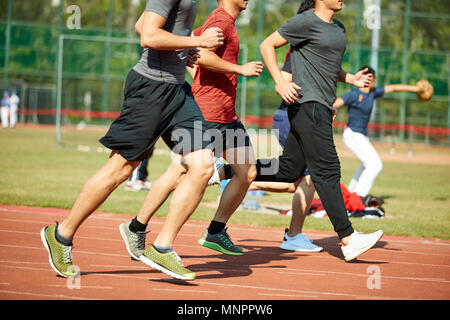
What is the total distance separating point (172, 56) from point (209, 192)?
8.29 metres

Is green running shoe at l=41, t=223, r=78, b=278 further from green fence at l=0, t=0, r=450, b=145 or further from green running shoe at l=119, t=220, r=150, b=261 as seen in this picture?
green fence at l=0, t=0, r=450, b=145

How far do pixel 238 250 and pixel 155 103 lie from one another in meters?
2.11

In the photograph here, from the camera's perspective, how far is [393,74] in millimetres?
37375

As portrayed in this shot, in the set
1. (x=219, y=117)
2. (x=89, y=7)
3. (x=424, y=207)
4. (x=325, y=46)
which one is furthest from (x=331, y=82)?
(x=89, y=7)

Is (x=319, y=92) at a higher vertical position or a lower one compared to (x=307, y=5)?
lower

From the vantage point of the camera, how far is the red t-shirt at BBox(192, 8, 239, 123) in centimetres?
615

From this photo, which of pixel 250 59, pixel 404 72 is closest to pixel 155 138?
pixel 250 59

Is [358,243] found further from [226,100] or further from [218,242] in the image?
[226,100]

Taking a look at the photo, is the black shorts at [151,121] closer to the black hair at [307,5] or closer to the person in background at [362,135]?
the black hair at [307,5]

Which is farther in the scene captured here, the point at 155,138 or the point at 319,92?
the point at 319,92

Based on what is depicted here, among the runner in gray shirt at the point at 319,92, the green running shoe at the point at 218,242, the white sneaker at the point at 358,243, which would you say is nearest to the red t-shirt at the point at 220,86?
the runner in gray shirt at the point at 319,92

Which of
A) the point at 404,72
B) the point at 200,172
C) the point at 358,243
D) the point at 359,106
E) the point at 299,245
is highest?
the point at 404,72

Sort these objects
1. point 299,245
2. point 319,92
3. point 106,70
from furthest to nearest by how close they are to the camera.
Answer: point 106,70 → point 299,245 → point 319,92

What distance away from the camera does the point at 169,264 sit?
496 centimetres
